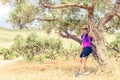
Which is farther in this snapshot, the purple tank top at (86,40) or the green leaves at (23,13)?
the green leaves at (23,13)

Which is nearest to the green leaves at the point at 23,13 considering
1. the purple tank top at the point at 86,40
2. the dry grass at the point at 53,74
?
the dry grass at the point at 53,74

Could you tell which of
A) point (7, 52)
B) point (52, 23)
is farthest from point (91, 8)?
point (7, 52)

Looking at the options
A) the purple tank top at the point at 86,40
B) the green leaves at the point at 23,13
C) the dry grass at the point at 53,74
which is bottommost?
the dry grass at the point at 53,74

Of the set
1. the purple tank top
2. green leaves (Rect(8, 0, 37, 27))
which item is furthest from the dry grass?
green leaves (Rect(8, 0, 37, 27))

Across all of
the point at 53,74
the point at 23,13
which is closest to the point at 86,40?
the point at 53,74

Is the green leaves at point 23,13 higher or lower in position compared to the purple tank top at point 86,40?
higher

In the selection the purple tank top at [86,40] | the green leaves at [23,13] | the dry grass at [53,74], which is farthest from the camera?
the green leaves at [23,13]

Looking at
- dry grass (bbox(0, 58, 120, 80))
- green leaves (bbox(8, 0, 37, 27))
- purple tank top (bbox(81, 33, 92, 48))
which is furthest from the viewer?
green leaves (bbox(8, 0, 37, 27))

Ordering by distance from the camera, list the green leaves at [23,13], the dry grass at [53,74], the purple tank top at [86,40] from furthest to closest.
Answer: the green leaves at [23,13], the purple tank top at [86,40], the dry grass at [53,74]

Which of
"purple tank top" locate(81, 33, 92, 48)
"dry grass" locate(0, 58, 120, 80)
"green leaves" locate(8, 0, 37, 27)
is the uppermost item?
"green leaves" locate(8, 0, 37, 27)

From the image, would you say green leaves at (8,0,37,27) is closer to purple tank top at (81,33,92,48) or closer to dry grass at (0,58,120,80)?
dry grass at (0,58,120,80)

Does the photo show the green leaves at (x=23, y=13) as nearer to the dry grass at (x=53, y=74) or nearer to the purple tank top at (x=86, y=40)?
the dry grass at (x=53, y=74)

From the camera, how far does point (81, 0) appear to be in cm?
1652

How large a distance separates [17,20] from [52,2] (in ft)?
8.66
